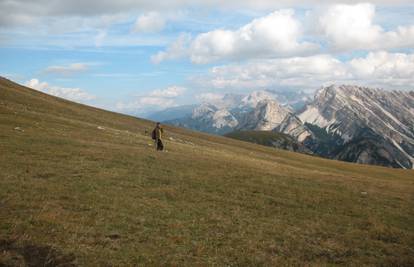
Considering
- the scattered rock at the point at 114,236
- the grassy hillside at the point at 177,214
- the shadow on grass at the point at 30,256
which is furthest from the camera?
the scattered rock at the point at 114,236

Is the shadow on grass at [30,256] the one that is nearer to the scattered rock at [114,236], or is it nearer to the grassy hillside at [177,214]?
the grassy hillside at [177,214]

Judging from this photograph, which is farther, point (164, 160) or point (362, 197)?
point (164, 160)

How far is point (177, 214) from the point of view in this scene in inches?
1012

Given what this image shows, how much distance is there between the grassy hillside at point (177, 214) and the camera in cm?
1917

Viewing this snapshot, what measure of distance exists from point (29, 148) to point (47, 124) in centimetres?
2209

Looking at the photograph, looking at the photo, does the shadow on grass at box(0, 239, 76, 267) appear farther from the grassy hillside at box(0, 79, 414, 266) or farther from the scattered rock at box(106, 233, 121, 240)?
the scattered rock at box(106, 233, 121, 240)

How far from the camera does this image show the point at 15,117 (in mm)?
60500

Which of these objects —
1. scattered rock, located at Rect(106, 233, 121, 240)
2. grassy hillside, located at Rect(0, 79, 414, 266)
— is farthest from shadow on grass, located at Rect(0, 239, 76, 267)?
scattered rock, located at Rect(106, 233, 121, 240)

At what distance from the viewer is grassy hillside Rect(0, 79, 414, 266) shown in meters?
19.2

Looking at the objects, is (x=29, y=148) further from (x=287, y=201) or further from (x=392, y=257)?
(x=392, y=257)

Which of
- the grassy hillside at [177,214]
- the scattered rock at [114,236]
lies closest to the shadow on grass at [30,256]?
the grassy hillside at [177,214]

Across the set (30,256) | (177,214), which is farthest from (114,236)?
(177,214)

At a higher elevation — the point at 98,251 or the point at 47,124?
the point at 47,124

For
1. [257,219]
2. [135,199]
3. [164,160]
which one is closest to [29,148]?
[164,160]
